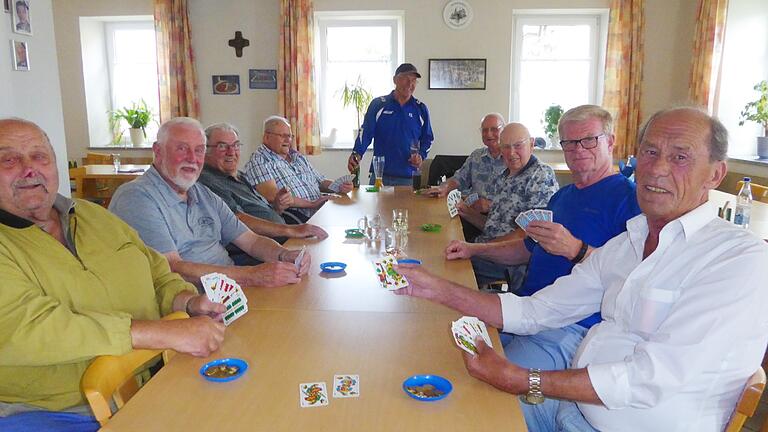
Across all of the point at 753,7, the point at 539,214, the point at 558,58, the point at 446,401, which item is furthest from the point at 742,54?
the point at 446,401

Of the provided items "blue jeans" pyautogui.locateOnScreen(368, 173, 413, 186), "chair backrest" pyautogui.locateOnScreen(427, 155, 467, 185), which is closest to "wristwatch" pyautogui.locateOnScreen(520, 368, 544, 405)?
"blue jeans" pyautogui.locateOnScreen(368, 173, 413, 186)

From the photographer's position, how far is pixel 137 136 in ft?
23.4

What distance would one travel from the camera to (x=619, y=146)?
21.5 feet

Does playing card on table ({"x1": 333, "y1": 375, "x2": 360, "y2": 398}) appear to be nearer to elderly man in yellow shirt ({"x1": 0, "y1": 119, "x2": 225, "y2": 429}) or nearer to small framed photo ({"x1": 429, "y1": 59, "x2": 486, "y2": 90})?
elderly man in yellow shirt ({"x1": 0, "y1": 119, "x2": 225, "y2": 429})

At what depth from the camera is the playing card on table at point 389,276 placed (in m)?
1.80

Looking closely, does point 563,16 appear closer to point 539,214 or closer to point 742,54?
point 742,54

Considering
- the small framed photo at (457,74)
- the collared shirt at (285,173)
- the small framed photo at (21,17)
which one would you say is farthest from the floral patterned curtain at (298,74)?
the small framed photo at (21,17)

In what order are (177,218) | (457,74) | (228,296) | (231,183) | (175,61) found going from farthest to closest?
(175,61)
(457,74)
(231,183)
(177,218)
(228,296)

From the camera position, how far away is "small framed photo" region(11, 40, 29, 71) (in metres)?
3.78

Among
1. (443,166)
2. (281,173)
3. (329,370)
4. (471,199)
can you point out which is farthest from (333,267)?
(443,166)

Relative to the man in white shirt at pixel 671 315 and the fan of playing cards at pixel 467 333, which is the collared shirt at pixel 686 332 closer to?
the man in white shirt at pixel 671 315

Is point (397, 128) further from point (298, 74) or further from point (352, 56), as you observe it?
point (352, 56)

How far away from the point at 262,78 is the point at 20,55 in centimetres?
327

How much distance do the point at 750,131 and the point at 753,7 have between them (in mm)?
1251
